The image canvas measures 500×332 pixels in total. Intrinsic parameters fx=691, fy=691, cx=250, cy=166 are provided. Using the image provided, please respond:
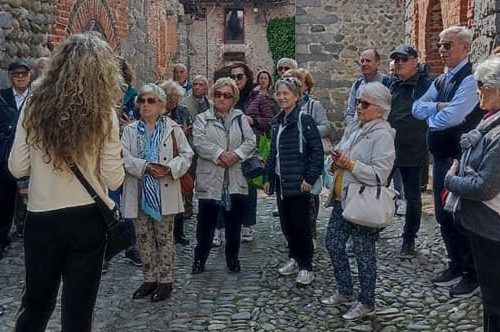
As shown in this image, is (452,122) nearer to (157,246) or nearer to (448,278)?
(448,278)

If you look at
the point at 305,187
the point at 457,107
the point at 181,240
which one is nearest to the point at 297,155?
the point at 305,187

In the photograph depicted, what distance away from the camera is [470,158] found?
11.9 feet

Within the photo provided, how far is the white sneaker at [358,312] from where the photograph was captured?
458 centimetres

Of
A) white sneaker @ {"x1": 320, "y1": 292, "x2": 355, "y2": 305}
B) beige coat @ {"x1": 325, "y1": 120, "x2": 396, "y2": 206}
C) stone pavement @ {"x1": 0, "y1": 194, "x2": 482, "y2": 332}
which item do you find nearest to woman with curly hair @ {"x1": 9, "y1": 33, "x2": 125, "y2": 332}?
stone pavement @ {"x1": 0, "y1": 194, "x2": 482, "y2": 332}

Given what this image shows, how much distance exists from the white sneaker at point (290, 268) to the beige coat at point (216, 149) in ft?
2.21

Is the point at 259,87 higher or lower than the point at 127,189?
higher

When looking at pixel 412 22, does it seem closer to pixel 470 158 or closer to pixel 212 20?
pixel 470 158

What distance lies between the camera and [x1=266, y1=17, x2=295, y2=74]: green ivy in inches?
1101

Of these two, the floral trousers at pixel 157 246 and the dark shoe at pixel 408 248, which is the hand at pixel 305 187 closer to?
the floral trousers at pixel 157 246

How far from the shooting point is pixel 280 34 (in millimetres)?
28219

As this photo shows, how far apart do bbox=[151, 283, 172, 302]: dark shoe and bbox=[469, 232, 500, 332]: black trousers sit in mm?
2361

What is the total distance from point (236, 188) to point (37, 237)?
249 cm

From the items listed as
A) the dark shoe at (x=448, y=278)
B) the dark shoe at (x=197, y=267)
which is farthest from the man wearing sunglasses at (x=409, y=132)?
the dark shoe at (x=197, y=267)

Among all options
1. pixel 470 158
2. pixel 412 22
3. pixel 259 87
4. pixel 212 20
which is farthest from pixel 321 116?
pixel 212 20
